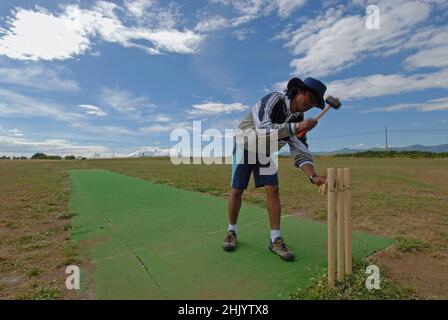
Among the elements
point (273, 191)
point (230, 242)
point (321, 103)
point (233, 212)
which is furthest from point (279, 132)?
point (230, 242)

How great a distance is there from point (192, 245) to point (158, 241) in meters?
0.52

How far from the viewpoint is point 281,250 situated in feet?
10.8

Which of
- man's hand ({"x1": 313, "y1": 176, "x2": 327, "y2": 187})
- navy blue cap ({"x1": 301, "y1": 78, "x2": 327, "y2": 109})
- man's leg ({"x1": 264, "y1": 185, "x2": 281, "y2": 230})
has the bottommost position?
man's leg ({"x1": 264, "y1": 185, "x2": 281, "y2": 230})

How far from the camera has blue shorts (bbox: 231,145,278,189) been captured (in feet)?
11.5

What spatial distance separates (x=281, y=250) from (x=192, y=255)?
0.99 m

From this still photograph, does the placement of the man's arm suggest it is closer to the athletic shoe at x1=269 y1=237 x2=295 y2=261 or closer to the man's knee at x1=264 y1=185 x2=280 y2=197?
the man's knee at x1=264 y1=185 x2=280 y2=197

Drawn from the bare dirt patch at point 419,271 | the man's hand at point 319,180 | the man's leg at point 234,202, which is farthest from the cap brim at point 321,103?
the bare dirt patch at point 419,271

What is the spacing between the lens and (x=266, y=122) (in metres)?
2.99

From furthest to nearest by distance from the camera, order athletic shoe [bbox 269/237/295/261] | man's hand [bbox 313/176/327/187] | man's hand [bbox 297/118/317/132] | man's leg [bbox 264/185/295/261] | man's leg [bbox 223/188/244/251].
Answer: man's leg [bbox 223/188/244/251] < man's leg [bbox 264/185/295/261] < athletic shoe [bbox 269/237/295/261] < man's hand [bbox 313/176/327/187] < man's hand [bbox 297/118/317/132]

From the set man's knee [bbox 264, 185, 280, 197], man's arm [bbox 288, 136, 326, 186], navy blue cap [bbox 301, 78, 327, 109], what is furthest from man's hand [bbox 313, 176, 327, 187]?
navy blue cap [bbox 301, 78, 327, 109]

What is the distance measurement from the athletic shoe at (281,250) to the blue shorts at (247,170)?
0.65m

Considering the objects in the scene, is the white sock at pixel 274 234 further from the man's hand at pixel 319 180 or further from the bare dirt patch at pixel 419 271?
the bare dirt patch at pixel 419 271

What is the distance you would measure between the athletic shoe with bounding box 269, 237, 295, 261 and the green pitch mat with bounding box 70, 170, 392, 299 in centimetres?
7
